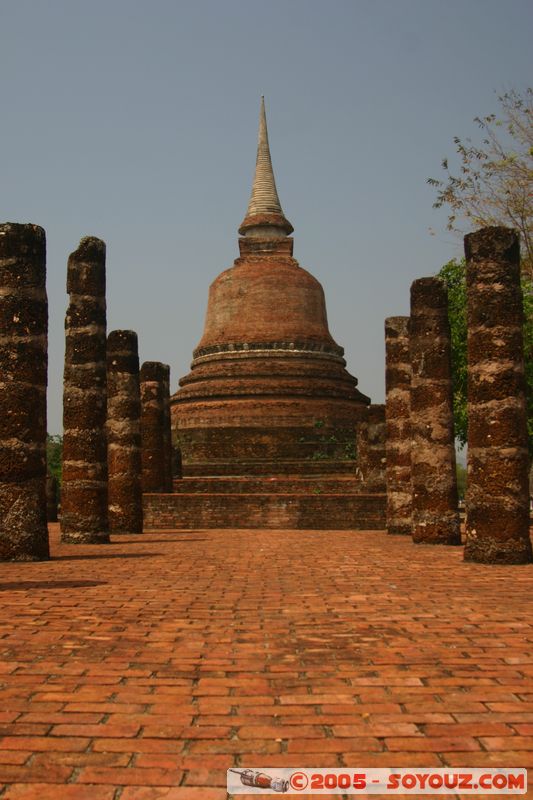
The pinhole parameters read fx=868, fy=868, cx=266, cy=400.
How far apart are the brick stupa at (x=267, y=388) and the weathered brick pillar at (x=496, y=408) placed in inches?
480

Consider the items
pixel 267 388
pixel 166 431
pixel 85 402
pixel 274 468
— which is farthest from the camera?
pixel 267 388

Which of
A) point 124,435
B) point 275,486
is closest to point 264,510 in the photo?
point 275,486

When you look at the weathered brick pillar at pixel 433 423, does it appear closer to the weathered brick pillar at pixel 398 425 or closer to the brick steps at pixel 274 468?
the weathered brick pillar at pixel 398 425

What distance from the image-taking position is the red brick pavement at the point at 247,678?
3023mm

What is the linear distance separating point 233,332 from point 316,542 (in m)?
18.7

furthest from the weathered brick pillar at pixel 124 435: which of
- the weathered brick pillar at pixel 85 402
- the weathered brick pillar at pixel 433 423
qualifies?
the weathered brick pillar at pixel 433 423

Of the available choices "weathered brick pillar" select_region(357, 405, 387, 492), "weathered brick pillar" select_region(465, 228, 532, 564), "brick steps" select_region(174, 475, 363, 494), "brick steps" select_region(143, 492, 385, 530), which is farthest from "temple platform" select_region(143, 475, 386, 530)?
"weathered brick pillar" select_region(465, 228, 532, 564)

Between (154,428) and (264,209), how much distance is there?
16399 mm

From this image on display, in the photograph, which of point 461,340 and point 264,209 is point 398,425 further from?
point 264,209

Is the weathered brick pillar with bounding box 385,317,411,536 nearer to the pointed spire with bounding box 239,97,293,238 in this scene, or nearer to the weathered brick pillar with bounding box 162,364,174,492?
the weathered brick pillar with bounding box 162,364,174,492

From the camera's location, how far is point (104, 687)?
3969mm

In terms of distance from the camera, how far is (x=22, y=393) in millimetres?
10109

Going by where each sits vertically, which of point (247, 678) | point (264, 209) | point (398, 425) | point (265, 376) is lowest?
point (247, 678)

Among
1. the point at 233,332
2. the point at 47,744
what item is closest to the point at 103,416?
the point at 47,744
